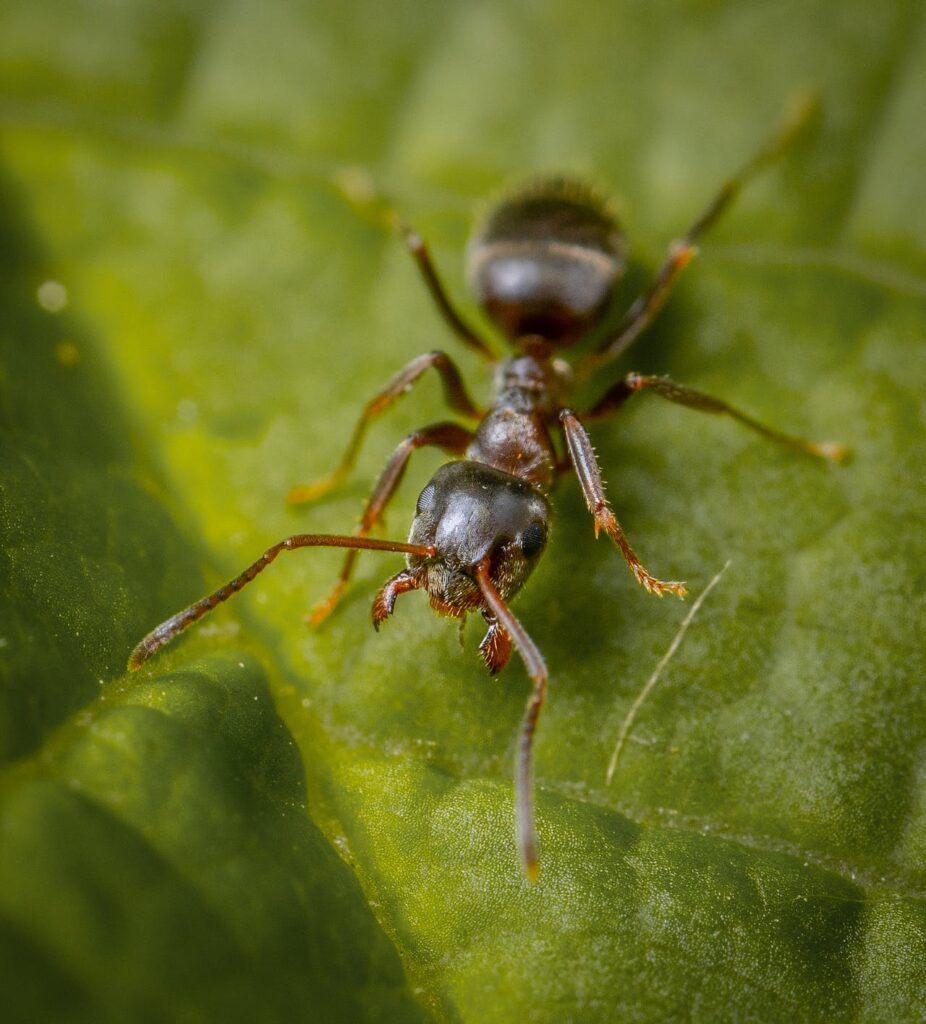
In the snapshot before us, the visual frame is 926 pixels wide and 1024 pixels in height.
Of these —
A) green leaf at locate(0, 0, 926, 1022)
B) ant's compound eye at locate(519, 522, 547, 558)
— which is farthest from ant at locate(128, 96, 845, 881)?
green leaf at locate(0, 0, 926, 1022)

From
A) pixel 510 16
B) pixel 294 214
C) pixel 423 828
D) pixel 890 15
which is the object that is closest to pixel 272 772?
pixel 423 828

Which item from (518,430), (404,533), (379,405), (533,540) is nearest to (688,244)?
(518,430)

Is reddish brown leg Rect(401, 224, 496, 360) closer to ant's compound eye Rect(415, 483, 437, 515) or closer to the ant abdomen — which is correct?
the ant abdomen

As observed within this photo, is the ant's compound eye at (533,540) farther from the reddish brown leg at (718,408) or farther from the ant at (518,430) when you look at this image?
the reddish brown leg at (718,408)

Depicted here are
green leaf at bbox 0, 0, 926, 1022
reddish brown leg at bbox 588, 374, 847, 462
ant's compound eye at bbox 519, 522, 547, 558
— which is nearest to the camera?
green leaf at bbox 0, 0, 926, 1022

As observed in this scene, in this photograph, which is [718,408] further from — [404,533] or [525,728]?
[525,728]

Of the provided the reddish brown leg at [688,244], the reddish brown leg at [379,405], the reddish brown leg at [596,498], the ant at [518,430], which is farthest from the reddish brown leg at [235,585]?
the reddish brown leg at [688,244]
